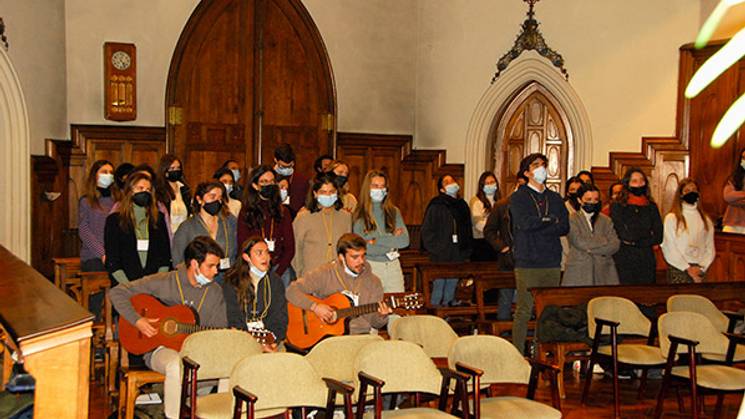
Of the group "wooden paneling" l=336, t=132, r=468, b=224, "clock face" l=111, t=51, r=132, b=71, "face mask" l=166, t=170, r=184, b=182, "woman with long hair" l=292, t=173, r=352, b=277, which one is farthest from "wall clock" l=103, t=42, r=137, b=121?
"woman with long hair" l=292, t=173, r=352, b=277

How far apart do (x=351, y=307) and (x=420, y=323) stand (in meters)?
0.50

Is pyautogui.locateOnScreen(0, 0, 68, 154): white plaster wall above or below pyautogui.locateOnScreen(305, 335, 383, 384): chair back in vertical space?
above

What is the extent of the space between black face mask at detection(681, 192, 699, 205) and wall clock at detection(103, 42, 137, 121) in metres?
5.84

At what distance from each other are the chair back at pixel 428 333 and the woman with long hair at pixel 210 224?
4.73 ft

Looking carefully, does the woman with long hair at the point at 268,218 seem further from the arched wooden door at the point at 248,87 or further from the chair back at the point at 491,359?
the arched wooden door at the point at 248,87

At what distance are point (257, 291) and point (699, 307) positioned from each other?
3287 millimetres

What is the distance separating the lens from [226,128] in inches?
437

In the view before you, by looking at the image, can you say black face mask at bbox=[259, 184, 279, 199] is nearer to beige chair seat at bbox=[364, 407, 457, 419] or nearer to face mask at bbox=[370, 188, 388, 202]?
face mask at bbox=[370, 188, 388, 202]

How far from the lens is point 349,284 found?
245 inches

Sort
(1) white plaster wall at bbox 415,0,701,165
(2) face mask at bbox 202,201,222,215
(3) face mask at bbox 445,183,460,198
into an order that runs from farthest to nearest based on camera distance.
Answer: (1) white plaster wall at bbox 415,0,701,165 → (3) face mask at bbox 445,183,460,198 → (2) face mask at bbox 202,201,222,215

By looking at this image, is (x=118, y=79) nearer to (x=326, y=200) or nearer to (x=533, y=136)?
(x=326, y=200)

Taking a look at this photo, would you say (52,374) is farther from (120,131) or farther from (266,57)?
(266,57)

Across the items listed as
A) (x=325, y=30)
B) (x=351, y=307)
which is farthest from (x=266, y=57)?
(x=351, y=307)

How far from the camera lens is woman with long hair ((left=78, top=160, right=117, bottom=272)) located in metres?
7.49
